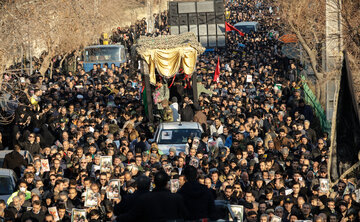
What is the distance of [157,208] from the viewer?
848cm

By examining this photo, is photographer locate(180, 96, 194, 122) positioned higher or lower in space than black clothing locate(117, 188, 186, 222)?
lower

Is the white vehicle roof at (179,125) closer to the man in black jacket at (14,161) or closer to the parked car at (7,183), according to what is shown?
the man in black jacket at (14,161)

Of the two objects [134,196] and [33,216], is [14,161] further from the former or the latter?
[134,196]

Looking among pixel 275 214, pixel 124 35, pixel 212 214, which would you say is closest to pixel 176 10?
pixel 124 35

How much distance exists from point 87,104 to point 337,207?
12949mm

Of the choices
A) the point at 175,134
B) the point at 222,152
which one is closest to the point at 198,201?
the point at 222,152

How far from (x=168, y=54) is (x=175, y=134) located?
4347 mm

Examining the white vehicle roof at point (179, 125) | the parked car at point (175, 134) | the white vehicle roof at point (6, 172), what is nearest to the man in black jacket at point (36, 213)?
the white vehicle roof at point (6, 172)

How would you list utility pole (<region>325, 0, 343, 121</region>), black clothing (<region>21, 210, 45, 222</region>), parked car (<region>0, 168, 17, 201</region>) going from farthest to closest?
utility pole (<region>325, 0, 343, 121</region>)
parked car (<region>0, 168, 17, 201</region>)
black clothing (<region>21, 210, 45, 222</region>)

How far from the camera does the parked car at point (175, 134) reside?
18203 mm

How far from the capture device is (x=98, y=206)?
13.3m

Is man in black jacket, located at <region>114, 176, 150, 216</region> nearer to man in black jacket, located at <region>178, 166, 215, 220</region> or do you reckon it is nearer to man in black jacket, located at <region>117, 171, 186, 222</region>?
man in black jacket, located at <region>117, 171, 186, 222</region>

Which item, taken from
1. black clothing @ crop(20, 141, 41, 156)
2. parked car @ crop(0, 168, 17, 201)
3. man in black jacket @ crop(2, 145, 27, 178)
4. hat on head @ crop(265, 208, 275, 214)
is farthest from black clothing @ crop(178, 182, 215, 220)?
black clothing @ crop(20, 141, 41, 156)

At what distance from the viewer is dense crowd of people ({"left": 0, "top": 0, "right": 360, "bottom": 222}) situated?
12.0 metres
